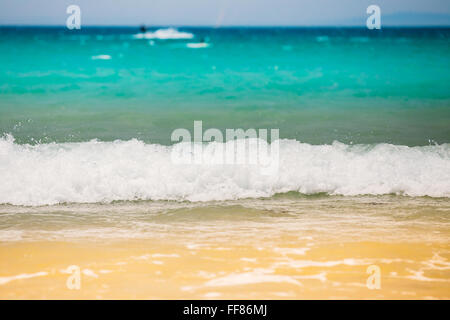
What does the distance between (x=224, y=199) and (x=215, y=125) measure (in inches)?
195

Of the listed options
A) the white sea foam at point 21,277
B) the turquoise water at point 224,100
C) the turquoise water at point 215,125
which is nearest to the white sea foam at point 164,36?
the turquoise water at point 215,125

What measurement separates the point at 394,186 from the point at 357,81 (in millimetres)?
11182

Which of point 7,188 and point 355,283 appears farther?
point 7,188

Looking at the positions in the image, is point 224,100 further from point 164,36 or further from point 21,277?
point 164,36

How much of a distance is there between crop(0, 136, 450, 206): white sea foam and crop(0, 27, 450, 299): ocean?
0.09 feet

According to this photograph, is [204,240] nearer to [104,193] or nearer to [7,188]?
[104,193]

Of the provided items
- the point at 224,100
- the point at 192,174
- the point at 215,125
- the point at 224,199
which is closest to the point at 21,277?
the point at 224,199

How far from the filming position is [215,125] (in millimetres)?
11242

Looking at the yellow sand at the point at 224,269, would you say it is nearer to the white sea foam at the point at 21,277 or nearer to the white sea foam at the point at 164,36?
the white sea foam at the point at 21,277

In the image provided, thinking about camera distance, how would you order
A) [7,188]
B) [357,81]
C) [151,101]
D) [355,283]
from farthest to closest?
1. [357,81]
2. [151,101]
3. [7,188]
4. [355,283]

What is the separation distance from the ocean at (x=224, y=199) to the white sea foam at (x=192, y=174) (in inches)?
1.0

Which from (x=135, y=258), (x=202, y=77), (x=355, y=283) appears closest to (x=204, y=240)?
(x=135, y=258)

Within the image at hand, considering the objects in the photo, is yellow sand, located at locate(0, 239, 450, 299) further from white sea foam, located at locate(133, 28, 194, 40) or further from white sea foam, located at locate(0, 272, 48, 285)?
white sea foam, located at locate(133, 28, 194, 40)
